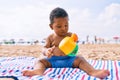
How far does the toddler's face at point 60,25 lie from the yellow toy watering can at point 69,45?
0.16 meters

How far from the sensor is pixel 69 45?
144 inches

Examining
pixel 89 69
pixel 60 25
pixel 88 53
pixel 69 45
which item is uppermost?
pixel 60 25

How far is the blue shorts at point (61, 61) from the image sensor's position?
3.91 meters

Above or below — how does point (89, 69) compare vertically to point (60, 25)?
below

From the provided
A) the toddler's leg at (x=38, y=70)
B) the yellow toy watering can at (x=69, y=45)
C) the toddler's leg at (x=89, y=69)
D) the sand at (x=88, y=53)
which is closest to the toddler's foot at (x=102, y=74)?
the toddler's leg at (x=89, y=69)

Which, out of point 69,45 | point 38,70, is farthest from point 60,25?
point 38,70

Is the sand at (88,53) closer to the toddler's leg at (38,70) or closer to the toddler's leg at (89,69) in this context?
the toddler's leg at (89,69)

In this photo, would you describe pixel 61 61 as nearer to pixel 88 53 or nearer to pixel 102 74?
pixel 102 74

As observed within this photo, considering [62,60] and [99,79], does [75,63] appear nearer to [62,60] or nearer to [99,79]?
[62,60]

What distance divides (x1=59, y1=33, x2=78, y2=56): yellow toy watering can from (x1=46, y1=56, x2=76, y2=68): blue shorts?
4.6 inches

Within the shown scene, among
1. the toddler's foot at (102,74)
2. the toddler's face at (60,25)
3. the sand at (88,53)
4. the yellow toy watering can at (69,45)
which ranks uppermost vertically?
the toddler's face at (60,25)

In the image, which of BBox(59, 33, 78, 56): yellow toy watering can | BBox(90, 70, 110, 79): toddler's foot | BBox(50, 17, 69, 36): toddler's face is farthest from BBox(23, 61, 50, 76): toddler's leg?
BBox(90, 70, 110, 79): toddler's foot

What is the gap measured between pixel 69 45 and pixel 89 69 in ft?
1.34

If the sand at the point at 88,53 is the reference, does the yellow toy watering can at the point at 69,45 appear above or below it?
above
